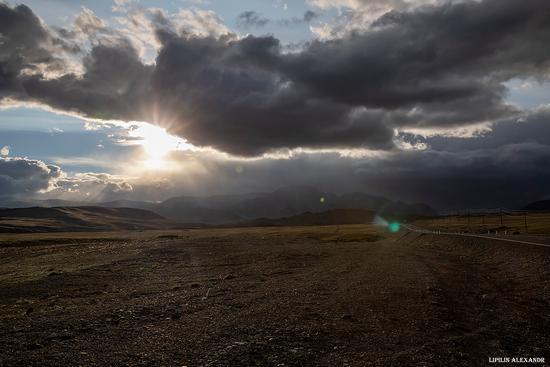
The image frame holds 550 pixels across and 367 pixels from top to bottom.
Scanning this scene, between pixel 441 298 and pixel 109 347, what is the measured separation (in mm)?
16574

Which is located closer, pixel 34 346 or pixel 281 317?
pixel 34 346

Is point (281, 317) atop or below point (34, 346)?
below

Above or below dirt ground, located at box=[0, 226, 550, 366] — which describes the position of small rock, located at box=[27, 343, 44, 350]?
above

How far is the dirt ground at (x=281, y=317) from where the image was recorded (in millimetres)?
14211

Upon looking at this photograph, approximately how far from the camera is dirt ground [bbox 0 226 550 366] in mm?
14211

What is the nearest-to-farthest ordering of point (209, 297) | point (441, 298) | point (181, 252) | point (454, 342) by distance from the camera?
1. point (454, 342)
2. point (441, 298)
3. point (209, 297)
4. point (181, 252)

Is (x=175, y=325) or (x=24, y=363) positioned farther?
(x=175, y=325)

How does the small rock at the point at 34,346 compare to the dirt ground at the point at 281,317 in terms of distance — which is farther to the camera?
the small rock at the point at 34,346

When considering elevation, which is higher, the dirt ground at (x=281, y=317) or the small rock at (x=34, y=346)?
the small rock at (x=34, y=346)

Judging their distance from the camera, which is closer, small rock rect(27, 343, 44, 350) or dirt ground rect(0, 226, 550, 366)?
dirt ground rect(0, 226, 550, 366)

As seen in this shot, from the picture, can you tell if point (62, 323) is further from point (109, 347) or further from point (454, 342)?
point (454, 342)

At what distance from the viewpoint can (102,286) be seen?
3123cm

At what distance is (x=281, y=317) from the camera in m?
19.5

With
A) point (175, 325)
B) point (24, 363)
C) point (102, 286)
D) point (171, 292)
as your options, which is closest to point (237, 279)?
point (171, 292)
